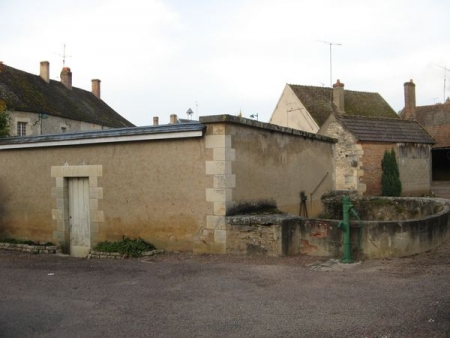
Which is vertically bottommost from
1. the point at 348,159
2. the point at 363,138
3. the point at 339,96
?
the point at 348,159

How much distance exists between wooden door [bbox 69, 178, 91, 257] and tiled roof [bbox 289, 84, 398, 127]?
18397mm

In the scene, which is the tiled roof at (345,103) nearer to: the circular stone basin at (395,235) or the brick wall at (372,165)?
the brick wall at (372,165)

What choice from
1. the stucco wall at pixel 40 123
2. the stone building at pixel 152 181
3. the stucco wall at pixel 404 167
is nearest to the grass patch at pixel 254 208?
the stone building at pixel 152 181

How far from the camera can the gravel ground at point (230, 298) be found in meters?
4.75

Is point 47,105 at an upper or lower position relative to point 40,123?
upper

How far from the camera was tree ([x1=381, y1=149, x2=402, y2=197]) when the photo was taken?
2088cm

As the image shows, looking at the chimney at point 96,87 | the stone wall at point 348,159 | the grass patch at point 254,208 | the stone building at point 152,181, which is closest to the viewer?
the stone building at point 152,181

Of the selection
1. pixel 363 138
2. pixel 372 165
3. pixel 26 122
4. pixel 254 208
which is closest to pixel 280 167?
pixel 254 208

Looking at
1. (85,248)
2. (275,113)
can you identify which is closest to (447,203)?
(85,248)

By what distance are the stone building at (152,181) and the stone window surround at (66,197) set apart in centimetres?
2

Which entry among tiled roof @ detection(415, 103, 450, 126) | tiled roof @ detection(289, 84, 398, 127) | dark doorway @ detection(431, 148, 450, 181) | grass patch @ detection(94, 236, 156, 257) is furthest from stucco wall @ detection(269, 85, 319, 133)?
grass patch @ detection(94, 236, 156, 257)

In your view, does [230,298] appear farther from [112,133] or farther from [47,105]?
[47,105]

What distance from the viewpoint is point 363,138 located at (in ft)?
66.7

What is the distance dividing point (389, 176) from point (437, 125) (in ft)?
46.3
